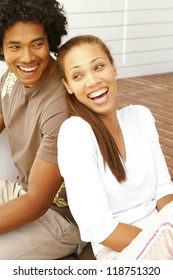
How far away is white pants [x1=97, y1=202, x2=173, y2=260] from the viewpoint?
1334 mm

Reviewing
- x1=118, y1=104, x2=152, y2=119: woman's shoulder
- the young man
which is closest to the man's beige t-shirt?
the young man

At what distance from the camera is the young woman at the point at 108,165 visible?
4.74ft

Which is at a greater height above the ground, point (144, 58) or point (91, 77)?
point (91, 77)

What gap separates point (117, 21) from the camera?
5.82 m

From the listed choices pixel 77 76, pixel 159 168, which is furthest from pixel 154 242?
pixel 77 76

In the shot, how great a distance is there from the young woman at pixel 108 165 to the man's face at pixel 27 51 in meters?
0.11

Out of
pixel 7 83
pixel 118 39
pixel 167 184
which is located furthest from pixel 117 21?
pixel 167 184

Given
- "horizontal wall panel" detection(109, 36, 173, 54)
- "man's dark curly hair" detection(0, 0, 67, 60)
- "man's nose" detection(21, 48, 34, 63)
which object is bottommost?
"horizontal wall panel" detection(109, 36, 173, 54)

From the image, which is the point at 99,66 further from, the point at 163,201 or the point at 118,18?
the point at 118,18

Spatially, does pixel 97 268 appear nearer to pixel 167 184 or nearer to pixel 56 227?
pixel 167 184

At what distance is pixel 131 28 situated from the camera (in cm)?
596

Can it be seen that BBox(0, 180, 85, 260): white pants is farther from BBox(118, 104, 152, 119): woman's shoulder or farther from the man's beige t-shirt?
BBox(118, 104, 152, 119): woman's shoulder

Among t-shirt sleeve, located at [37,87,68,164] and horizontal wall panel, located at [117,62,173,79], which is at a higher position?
t-shirt sleeve, located at [37,87,68,164]

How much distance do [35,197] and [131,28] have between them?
467cm
